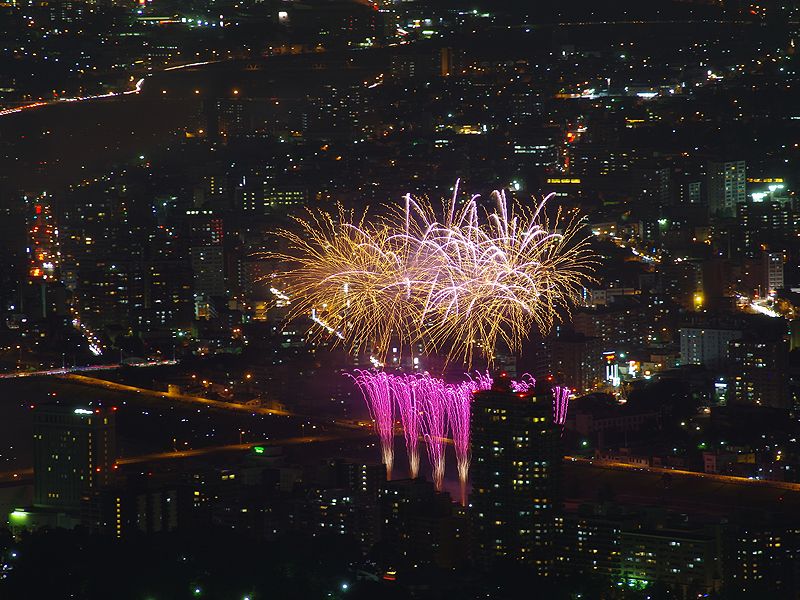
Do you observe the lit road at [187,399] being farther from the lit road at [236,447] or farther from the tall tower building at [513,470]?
the tall tower building at [513,470]

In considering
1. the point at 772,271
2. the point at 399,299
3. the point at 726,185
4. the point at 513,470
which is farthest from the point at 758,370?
the point at 726,185

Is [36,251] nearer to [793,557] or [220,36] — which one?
[220,36]

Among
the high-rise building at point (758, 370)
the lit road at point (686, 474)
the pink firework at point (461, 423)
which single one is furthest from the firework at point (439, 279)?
the high-rise building at point (758, 370)

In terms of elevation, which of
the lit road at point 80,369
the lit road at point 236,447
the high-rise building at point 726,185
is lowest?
the lit road at point 236,447

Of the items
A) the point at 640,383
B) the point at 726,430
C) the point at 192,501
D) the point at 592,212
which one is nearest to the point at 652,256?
the point at 592,212

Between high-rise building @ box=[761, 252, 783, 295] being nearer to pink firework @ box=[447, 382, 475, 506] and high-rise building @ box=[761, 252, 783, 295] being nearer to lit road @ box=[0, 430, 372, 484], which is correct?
lit road @ box=[0, 430, 372, 484]

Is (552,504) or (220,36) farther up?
(220,36)

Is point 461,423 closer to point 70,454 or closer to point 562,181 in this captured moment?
point 70,454
